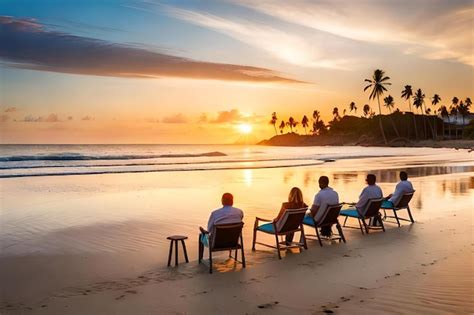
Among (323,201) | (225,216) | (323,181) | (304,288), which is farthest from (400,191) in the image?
(304,288)

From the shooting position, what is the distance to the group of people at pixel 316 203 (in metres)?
7.78

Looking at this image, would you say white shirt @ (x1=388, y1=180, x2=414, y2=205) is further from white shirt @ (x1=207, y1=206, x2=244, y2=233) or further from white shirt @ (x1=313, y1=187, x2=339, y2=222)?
white shirt @ (x1=207, y1=206, x2=244, y2=233)

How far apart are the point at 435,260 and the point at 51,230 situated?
8.75 m

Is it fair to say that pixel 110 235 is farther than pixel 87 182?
No

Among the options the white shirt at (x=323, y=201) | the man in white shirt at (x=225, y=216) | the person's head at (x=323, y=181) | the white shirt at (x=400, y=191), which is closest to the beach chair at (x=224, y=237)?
the man in white shirt at (x=225, y=216)

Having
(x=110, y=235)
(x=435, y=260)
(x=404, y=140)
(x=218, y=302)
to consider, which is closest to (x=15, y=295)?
(x=218, y=302)

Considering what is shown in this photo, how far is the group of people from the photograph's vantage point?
25.5 ft

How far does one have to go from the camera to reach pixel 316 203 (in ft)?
31.6

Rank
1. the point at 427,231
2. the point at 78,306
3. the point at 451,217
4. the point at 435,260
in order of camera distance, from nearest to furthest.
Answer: the point at 78,306 < the point at 435,260 < the point at 427,231 < the point at 451,217

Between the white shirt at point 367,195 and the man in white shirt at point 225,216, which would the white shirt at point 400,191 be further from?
the man in white shirt at point 225,216

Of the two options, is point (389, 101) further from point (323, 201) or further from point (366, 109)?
Result: point (323, 201)

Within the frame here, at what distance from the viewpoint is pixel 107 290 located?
21.3 ft

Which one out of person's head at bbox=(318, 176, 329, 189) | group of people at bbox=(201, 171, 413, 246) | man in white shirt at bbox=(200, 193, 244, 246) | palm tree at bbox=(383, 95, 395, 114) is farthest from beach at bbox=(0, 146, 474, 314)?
palm tree at bbox=(383, 95, 395, 114)

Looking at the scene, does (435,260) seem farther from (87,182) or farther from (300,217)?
(87,182)
